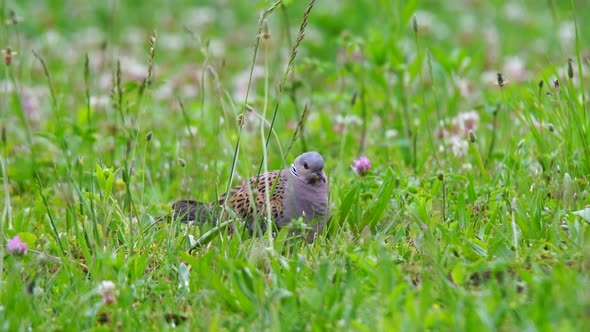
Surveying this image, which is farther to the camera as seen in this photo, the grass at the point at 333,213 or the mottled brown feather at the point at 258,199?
the mottled brown feather at the point at 258,199

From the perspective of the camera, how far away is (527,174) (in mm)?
5035

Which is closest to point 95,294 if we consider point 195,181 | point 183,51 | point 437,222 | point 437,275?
point 437,275

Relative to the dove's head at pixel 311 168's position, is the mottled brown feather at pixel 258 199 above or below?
below

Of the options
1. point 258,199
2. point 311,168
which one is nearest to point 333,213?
point 311,168

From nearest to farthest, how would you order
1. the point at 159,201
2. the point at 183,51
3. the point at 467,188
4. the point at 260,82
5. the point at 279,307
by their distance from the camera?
the point at 279,307 → the point at 467,188 → the point at 159,201 → the point at 260,82 → the point at 183,51

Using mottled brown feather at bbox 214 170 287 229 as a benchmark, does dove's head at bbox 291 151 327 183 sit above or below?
above

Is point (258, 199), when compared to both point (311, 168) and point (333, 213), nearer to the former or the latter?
point (311, 168)

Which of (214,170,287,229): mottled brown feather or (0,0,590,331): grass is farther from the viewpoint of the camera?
(214,170,287,229): mottled brown feather

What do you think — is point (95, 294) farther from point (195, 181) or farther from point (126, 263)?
point (195, 181)

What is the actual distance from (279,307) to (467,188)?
1.79m

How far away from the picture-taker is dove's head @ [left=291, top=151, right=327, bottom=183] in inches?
192

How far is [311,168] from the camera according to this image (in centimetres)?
489

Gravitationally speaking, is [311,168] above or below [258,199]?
above

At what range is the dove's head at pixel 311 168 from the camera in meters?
4.89
